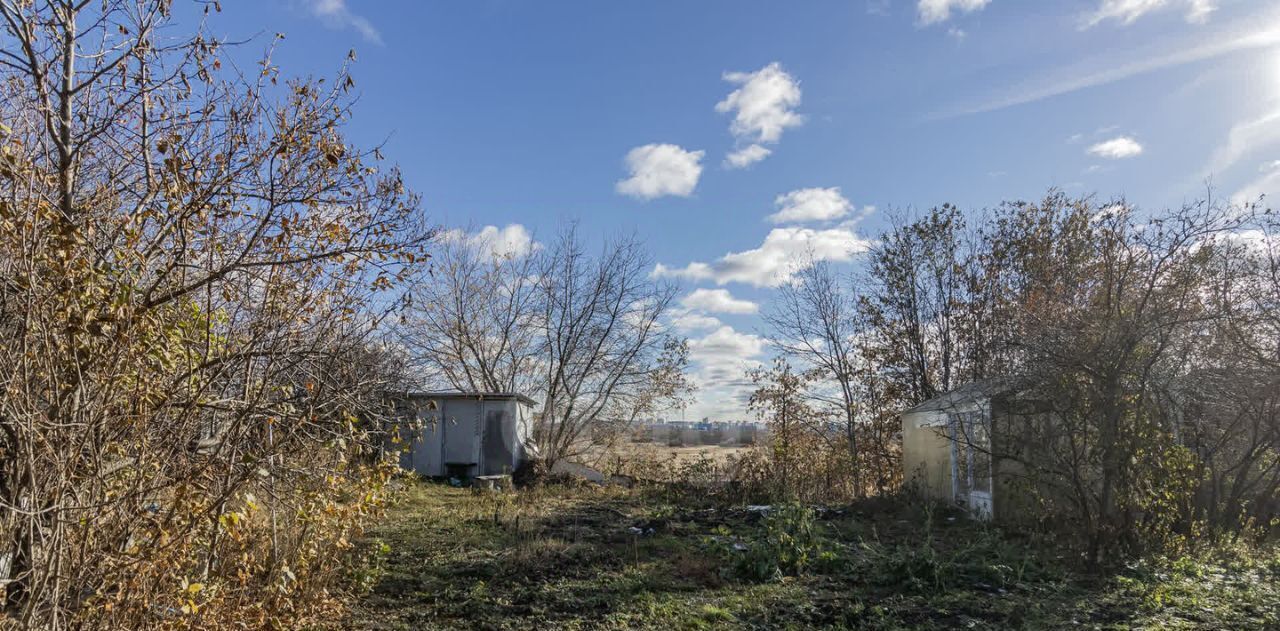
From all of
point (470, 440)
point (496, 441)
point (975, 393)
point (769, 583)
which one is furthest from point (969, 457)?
point (470, 440)

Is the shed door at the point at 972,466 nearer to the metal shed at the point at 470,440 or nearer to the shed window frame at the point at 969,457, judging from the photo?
the shed window frame at the point at 969,457

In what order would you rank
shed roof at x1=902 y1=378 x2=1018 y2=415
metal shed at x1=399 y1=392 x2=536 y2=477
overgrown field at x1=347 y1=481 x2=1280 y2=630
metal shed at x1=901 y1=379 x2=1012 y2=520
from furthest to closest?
metal shed at x1=399 y1=392 x2=536 y2=477, metal shed at x1=901 y1=379 x2=1012 y2=520, shed roof at x1=902 y1=378 x2=1018 y2=415, overgrown field at x1=347 y1=481 x2=1280 y2=630

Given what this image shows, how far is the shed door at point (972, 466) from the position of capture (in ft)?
33.1

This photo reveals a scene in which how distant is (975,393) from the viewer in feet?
33.4

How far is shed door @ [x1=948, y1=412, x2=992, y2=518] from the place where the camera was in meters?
10.1

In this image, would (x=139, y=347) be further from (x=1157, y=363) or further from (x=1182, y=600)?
(x=1157, y=363)

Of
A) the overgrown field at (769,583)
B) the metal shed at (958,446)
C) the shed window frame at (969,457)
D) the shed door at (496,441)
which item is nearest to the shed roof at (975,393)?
the metal shed at (958,446)

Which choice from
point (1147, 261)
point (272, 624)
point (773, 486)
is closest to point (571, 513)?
point (773, 486)

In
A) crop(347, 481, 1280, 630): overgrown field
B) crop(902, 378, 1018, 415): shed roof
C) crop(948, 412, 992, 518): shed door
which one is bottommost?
crop(347, 481, 1280, 630): overgrown field

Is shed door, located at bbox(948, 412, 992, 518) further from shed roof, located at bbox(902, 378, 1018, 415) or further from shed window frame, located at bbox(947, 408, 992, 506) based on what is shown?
shed roof, located at bbox(902, 378, 1018, 415)

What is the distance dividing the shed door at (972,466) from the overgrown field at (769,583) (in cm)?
149

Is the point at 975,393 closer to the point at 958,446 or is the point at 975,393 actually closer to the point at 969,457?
the point at 969,457

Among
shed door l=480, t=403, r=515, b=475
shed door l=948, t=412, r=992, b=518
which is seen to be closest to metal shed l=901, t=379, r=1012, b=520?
shed door l=948, t=412, r=992, b=518

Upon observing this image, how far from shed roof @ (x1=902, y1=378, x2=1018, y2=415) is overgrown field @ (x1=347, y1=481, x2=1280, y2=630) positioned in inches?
64.5
